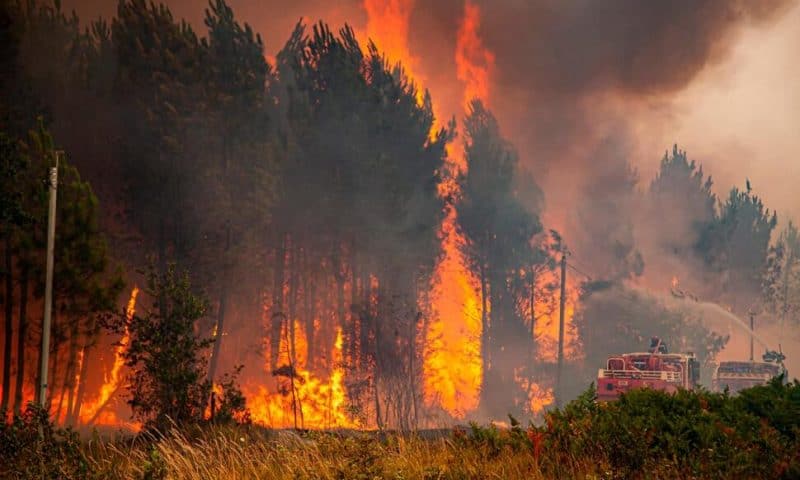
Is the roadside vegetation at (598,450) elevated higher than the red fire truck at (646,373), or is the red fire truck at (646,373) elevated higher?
the red fire truck at (646,373)

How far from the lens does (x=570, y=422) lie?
11.7 m

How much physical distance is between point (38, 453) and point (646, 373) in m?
23.5

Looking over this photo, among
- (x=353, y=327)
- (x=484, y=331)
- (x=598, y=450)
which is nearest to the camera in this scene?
(x=598, y=450)

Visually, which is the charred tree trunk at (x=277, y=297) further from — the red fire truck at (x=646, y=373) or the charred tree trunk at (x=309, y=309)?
the red fire truck at (x=646, y=373)

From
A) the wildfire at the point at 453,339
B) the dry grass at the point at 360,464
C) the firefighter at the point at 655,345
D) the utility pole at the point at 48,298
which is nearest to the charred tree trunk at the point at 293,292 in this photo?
the wildfire at the point at 453,339

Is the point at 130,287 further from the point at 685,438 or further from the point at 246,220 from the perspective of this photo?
the point at 685,438

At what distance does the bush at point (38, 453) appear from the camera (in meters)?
12.4

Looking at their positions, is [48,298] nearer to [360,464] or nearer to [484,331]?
[360,464]

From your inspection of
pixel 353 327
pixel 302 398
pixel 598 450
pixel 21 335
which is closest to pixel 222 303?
pixel 302 398

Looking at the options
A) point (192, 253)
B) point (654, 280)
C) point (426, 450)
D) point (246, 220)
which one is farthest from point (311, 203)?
point (426, 450)

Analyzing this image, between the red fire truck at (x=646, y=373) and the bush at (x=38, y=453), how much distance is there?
2018 cm

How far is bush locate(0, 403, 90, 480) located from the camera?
488 inches

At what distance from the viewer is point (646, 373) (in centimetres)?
3123

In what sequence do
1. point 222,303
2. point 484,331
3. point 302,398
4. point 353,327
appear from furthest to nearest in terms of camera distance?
1. point 484,331
2. point 353,327
3. point 302,398
4. point 222,303
